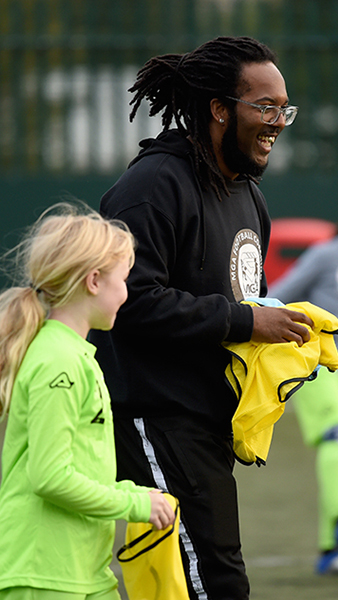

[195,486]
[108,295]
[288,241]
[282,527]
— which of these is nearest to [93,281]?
[108,295]

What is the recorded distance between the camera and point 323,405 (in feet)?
15.7

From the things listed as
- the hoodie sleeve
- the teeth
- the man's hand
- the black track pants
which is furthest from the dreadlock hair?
the black track pants

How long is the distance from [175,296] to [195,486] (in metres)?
0.58

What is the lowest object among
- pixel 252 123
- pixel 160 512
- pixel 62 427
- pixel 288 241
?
pixel 288 241

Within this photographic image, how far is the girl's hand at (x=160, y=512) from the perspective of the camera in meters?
2.33

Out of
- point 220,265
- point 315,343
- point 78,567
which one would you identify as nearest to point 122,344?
point 220,265

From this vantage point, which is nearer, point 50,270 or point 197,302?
point 50,270

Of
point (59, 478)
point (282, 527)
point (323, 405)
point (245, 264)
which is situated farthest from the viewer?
point (282, 527)

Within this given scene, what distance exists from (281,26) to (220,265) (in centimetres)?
969

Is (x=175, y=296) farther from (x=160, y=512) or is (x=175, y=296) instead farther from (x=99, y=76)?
(x=99, y=76)

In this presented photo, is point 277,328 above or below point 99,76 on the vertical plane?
above

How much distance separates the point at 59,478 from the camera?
2.21 meters

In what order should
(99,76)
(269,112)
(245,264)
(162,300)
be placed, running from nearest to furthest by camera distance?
(162,300) < (269,112) < (245,264) < (99,76)

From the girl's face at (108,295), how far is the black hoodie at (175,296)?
0.25 metres
